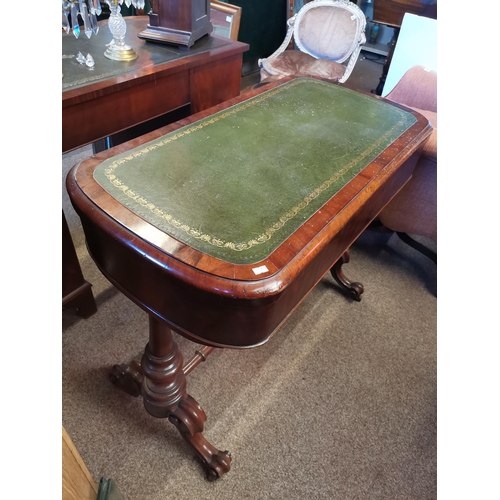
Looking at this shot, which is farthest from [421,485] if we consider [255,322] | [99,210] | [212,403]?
[99,210]

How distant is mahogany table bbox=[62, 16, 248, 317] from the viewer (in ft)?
3.72

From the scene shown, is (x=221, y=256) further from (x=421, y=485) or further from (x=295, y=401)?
(x=421, y=485)

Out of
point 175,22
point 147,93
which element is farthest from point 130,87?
point 175,22

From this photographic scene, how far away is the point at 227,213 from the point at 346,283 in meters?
1.08

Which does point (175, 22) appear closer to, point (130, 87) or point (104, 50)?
point (104, 50)

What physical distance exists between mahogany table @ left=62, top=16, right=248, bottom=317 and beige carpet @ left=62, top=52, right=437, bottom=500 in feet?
0.85

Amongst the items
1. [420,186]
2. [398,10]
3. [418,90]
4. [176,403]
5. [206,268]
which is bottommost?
[176,403]

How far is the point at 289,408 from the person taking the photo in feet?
4.27

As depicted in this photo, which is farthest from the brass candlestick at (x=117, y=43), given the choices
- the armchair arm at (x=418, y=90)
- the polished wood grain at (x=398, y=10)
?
the polished wood grain at (x=398, y=10)

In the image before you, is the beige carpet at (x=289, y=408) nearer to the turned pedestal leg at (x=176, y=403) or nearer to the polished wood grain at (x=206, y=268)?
the turned pedestal leg at (x=176, y=403)

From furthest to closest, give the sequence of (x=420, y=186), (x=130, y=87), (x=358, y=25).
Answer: (x=358, y=25) < (x=420, y=186) < (x=130, y=87)

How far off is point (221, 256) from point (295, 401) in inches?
33.8

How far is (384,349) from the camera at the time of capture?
1.54m

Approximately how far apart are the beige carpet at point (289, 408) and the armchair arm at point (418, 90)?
0.92 metres
